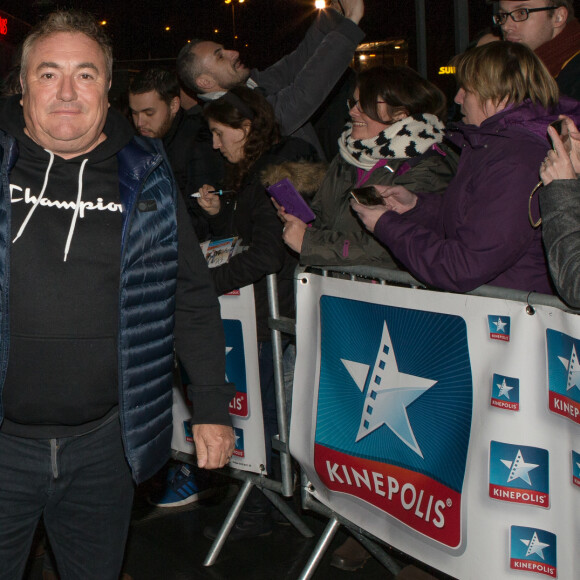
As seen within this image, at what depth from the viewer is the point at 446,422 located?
2605 mm

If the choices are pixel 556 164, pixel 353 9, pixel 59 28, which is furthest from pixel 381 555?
pixel 353 9

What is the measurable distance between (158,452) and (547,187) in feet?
4.98

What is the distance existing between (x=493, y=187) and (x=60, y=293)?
58.0 inches

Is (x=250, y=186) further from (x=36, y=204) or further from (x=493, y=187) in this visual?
(x=36, y=204)

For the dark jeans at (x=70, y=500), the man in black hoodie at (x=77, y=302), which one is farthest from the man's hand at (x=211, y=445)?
the dark jeans at (x=70, y=500)

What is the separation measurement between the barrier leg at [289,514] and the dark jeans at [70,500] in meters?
1.74

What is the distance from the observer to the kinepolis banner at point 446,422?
7.43ft

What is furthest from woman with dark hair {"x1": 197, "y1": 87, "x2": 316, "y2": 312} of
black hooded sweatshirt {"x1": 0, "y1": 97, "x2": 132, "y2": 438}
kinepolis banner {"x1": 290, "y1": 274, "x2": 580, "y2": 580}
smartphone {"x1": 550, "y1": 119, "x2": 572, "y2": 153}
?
smartphone {"x1": 550, "y1": 119, "x2": 572, "y2": 153}

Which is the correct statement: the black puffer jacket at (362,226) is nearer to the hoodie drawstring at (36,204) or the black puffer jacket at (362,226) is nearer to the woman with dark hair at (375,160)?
the woman with dark hair at (375,160)

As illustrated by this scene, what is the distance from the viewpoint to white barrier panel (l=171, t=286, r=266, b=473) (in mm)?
3799

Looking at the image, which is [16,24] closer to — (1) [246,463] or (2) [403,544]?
(1) [246,463]

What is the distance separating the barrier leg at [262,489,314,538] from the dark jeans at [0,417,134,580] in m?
1.74

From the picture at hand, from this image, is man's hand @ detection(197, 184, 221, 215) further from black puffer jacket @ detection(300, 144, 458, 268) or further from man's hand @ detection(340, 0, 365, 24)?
man's hand @ detection(340, 0, 365, 24)

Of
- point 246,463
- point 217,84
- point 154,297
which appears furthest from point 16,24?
point 154,297
